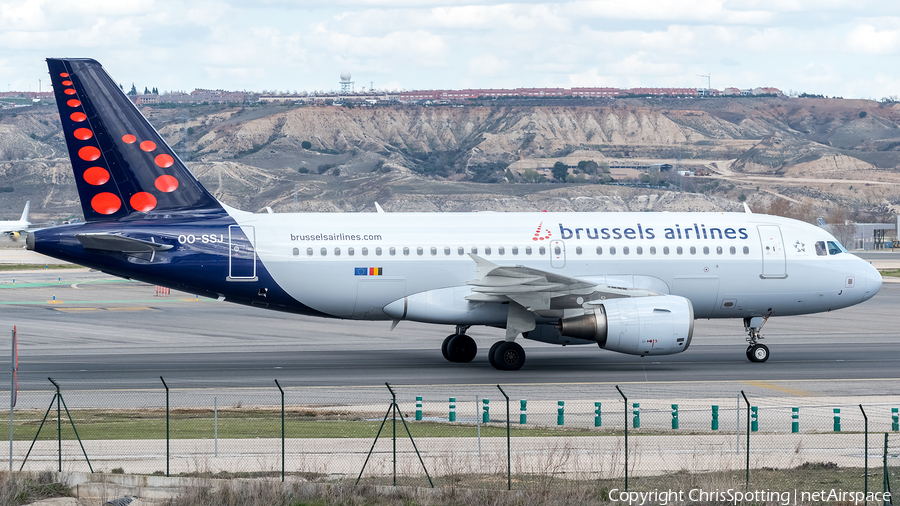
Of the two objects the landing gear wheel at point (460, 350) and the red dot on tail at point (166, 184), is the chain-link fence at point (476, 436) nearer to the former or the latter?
the landing gear wheel at point (460, 350)

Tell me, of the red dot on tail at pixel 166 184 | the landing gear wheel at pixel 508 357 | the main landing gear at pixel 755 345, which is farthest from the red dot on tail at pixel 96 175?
the main landing gear at pixel 755 345

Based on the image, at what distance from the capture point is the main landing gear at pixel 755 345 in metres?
33.3

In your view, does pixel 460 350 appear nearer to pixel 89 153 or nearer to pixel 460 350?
pixel 460 350

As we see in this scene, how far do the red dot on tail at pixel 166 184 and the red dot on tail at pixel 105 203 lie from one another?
4.07ft

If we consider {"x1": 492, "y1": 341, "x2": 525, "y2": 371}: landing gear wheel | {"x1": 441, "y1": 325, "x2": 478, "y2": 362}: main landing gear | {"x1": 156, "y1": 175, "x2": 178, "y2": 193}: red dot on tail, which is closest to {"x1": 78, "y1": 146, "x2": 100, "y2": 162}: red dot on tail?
{"x1": 156, "y1": 175, "x2": 178, "y2": 193}: red dot on tail

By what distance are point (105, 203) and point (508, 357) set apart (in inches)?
503

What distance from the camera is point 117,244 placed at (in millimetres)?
30047

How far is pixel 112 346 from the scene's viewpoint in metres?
38.4

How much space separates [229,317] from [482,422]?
2769 centimetres

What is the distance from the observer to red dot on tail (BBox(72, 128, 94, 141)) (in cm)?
3109

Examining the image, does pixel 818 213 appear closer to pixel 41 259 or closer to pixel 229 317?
pixel 41 259

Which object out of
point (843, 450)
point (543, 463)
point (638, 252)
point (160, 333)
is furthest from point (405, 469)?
point (160, 333)

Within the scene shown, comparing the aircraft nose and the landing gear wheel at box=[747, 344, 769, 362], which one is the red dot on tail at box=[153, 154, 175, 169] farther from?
the aircraft nose

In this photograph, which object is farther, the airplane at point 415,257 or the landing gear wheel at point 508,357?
the landing gear wheel at point 508,357
